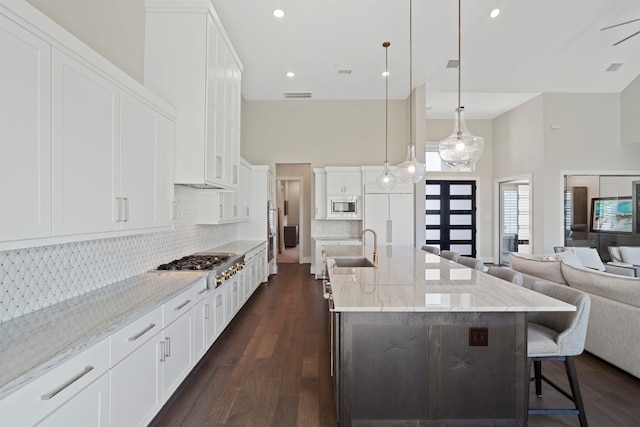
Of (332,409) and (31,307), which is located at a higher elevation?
(31,307)

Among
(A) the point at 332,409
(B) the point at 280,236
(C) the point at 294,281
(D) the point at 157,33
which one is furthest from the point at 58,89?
(B) the point at 280,236

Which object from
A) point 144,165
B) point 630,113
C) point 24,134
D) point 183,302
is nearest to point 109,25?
point 144,165

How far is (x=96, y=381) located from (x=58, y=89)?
1439 mm

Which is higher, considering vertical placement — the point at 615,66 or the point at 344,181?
the point at 615,66

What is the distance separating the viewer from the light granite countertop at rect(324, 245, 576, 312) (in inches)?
69.6


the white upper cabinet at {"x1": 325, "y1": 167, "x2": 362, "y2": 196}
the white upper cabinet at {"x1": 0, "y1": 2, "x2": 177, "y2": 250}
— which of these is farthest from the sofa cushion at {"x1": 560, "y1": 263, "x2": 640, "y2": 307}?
the white upper cabinet at {"x1": 0, "y1": 2, "x2": 177, "y2": 250}

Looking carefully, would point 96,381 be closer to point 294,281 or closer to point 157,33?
point 157,33

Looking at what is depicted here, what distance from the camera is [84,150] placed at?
174 centimetres

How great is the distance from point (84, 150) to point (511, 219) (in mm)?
9240

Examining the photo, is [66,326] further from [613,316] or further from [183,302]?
[613,316]

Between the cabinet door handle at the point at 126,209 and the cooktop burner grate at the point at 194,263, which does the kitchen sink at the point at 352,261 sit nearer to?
the cooktop burner grate at the point at 194,263

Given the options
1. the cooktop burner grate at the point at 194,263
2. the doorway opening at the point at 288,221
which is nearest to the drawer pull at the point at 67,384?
the cooktop burner grate at the point at 194,263

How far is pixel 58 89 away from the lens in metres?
1.53

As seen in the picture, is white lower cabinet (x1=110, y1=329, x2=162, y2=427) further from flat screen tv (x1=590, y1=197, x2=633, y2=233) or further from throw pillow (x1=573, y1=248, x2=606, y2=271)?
flat screen tv (x1=590, y1=197, x2=633, y2=233)
